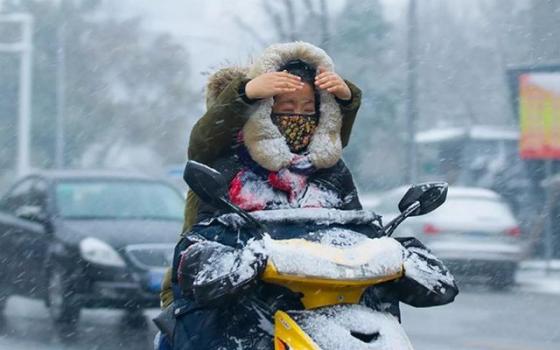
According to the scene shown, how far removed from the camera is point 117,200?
13633 millimetres

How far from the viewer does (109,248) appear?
12367mm

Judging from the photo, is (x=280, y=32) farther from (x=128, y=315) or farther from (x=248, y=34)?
(x=128, y=315)

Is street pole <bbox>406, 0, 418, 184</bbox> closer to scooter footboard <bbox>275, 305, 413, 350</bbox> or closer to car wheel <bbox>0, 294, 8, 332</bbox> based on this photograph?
Answer: car wheel <bbox>0, 294, 8, 332</bbox>

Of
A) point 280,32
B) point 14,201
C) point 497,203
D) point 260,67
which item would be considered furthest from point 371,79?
point 260,67

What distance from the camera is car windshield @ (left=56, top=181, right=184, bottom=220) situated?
1328cm

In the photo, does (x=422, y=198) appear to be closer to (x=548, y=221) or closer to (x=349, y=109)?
(x=349, y=109)

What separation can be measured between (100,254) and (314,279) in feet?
29.9

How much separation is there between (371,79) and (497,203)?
11677 millimetres

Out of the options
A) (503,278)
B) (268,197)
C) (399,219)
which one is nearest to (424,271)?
(399,219)

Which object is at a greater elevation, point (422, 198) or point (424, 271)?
point (422, 198)

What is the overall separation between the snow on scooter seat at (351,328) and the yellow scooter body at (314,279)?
3cm

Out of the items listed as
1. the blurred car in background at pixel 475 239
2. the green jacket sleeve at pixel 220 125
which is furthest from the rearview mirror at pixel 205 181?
the blurred car in background at pixel 475 239

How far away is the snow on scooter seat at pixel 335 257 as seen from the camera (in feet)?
11.2

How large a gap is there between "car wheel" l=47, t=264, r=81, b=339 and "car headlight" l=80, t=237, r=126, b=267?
11.6 inches
